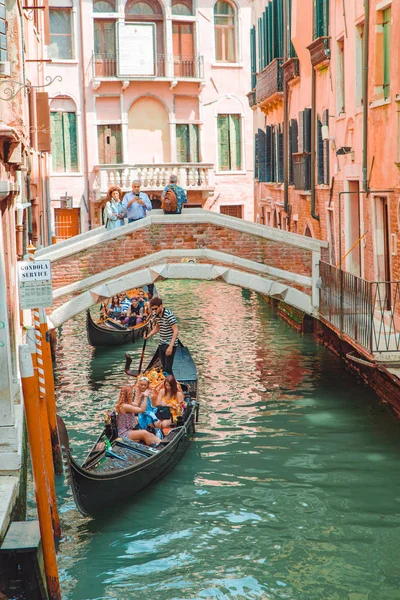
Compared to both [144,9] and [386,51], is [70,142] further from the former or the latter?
[386,51]

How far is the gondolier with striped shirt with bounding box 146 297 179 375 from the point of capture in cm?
1002

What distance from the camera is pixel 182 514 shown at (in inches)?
289

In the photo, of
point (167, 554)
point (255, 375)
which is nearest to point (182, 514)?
point (167, 554)

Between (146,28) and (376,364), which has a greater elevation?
(146,28)

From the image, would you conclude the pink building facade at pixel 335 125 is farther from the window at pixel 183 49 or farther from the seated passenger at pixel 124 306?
the window at pixel 183 49

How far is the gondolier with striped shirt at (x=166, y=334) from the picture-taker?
394 inches

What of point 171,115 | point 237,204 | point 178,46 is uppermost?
point 178,46

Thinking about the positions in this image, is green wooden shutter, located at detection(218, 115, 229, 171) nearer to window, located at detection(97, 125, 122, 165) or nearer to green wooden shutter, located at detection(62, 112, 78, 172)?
window, located at detection(97, 125, 122, 165)

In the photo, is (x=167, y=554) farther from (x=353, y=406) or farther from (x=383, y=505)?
(x=353, y=406)

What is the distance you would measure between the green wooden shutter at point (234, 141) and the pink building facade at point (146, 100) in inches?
0.9

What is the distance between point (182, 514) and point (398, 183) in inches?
148

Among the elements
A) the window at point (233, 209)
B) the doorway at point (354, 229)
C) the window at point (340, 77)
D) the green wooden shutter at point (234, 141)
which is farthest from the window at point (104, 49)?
the doorway at point (354, 229)

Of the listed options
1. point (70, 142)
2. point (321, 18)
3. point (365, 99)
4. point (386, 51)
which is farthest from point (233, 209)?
point (386, 51)

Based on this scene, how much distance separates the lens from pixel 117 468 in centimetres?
734
